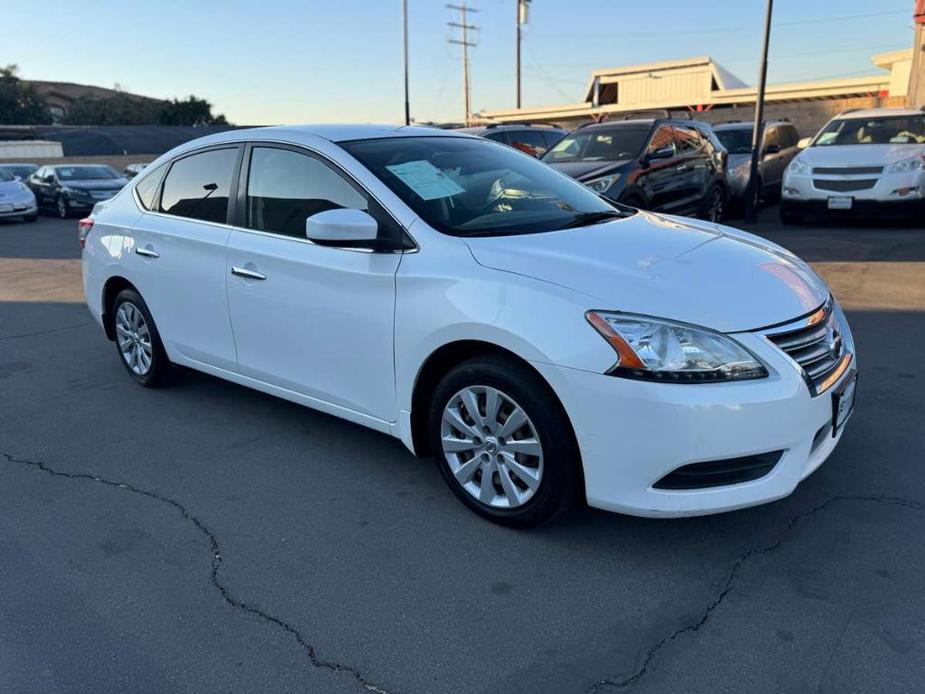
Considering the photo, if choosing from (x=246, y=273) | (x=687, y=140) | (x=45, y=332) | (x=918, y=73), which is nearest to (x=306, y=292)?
(x=246, y=273)

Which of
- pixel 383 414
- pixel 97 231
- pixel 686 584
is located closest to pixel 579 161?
pixel 97 231

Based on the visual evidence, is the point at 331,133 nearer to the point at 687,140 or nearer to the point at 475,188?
the point at 475,188

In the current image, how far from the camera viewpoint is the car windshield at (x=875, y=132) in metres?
11.3

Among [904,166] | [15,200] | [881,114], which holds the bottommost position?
[15,200]

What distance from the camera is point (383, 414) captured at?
142 inches

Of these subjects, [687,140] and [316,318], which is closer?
[316,318]

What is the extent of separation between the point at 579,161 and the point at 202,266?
659 centimetres

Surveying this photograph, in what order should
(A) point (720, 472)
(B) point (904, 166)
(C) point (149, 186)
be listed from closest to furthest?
(A) point (720, 472) < (C) point (149, 186) < (B) point (904, 166)

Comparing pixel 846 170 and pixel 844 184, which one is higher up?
pixel 846 170

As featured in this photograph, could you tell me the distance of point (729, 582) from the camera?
9.41 ft

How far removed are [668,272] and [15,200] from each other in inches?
748

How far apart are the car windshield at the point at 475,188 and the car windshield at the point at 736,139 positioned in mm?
11244

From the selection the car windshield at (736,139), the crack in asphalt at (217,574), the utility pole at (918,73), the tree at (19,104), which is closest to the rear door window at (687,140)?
the car windshield at (736,139)

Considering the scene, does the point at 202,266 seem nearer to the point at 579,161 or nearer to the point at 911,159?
the point at 579,161
